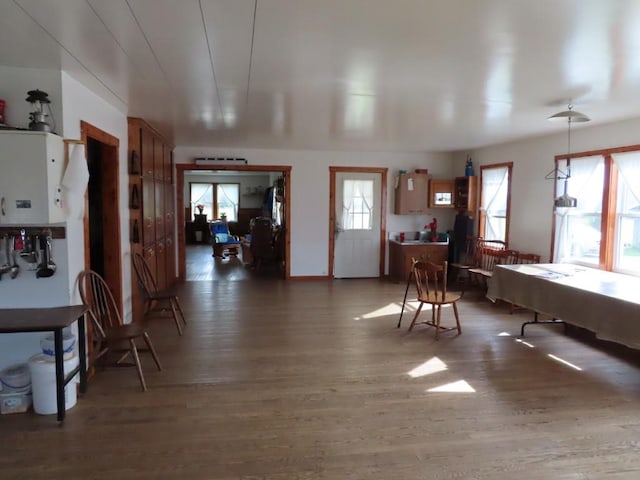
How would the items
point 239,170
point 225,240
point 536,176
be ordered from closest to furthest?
1. point 536,176
2. point 239,170
3. point 225,240

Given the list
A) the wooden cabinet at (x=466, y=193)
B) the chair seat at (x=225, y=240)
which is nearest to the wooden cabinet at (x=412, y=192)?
the wooden cabinet at (x=466, y=193)

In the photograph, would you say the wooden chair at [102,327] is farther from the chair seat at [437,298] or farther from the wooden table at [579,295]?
the wooden table at [579,295]

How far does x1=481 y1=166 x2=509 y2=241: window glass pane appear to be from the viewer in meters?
6.40

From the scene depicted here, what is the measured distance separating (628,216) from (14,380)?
566 centimetres

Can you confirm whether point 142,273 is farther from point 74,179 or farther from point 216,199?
point 216,199

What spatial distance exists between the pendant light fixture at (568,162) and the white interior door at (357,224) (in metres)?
2.97

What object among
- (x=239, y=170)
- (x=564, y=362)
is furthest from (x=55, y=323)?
(x=239, y=170)

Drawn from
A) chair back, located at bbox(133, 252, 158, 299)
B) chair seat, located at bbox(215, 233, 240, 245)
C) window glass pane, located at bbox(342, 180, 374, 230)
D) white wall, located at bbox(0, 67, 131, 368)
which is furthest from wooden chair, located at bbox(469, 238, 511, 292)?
chair seat, located at bbox(215, 233, 240, 245)

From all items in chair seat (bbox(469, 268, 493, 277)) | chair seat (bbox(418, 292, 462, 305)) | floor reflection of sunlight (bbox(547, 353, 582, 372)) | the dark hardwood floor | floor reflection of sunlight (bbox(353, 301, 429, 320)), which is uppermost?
chair seat (bbox(469, 268, 493, 277))

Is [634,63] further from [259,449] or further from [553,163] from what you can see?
[259,449]

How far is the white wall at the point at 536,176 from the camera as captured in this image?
16.1 ft

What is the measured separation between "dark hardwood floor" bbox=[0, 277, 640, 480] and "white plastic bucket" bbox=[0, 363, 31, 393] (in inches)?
6.8

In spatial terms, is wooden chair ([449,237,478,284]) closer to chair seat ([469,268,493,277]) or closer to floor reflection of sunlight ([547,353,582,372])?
chair seat ([469,268,493,277])

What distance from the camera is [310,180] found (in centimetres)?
738
